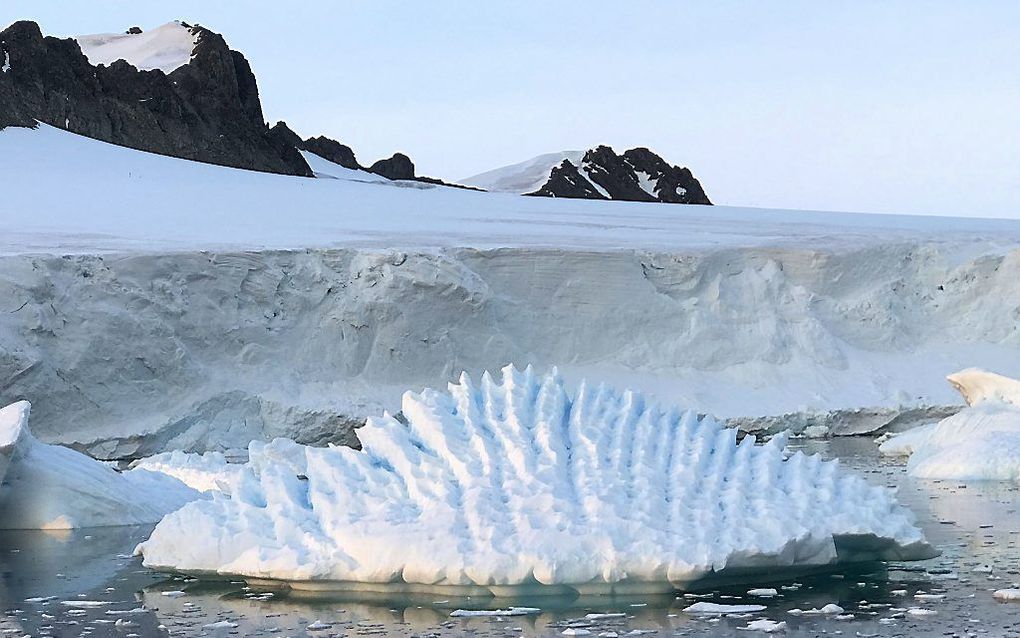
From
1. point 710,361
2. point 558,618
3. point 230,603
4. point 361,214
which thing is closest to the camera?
point 558,618

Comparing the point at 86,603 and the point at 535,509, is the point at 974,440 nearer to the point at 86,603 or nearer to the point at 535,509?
the point at 535,509

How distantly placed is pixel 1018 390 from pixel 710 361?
10.6 ft

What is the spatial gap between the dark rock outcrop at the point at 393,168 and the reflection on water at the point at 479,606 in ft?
79.8

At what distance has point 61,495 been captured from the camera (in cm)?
630

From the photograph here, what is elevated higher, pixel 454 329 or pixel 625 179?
pixel 625 179

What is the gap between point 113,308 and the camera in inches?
404

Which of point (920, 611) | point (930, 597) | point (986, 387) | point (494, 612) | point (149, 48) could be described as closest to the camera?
point (920, 611)

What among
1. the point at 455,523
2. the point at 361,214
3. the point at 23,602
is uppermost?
the point at 361,214

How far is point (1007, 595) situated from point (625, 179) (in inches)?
1011

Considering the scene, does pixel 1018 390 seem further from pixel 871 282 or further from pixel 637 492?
pixel 637 492

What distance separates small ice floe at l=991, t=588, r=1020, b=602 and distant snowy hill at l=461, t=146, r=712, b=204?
80.1 feet

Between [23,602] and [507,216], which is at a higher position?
[507,216]

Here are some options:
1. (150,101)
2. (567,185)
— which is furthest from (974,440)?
(567,185)

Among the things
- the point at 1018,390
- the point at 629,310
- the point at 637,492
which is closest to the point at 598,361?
the point at 629,310
